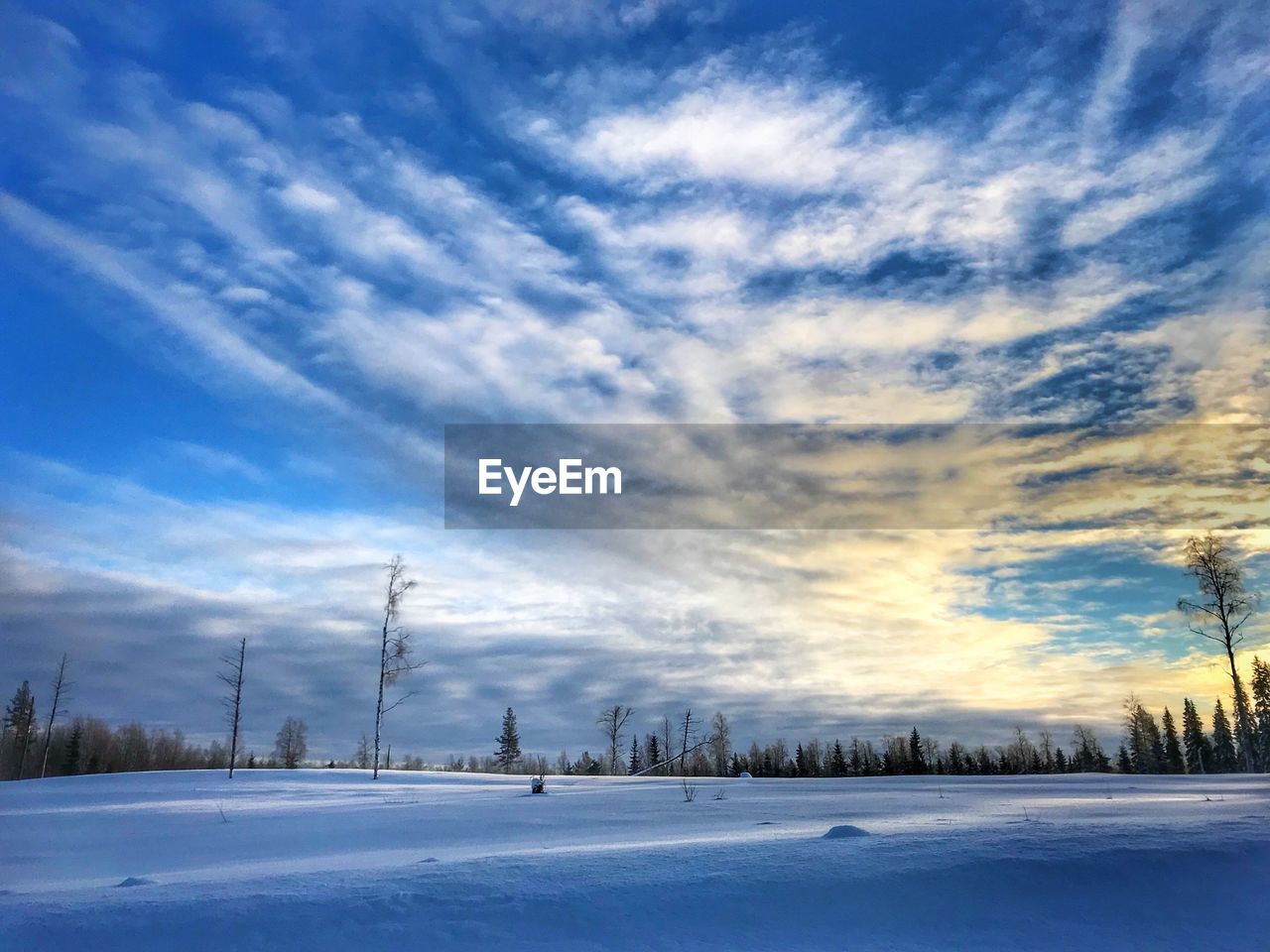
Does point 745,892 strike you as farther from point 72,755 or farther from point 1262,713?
point 72,755

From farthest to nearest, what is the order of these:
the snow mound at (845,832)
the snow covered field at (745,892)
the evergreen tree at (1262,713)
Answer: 1. the evergreen tree at (1262,713)
2. the snow mound at (845,832)
3. the snow covered field at (745,892)

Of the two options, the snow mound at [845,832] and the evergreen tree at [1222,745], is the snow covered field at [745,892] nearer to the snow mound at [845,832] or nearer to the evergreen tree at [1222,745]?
the snow mound at [845,832]

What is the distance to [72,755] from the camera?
275ft

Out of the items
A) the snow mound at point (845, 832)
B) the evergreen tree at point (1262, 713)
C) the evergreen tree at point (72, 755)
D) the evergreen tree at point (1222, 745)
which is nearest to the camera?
the snow mound at point (845, 832)

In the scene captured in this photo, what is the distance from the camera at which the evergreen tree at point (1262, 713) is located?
5084 centimetres

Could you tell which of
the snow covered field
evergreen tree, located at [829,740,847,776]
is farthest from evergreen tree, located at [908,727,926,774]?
the snow covered field

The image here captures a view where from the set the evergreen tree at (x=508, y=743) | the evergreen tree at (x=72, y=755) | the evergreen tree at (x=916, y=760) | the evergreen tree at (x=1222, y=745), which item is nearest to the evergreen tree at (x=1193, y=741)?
the evergreen tree at (x=1222, y=745)

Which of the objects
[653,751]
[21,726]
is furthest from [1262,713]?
[21,726]

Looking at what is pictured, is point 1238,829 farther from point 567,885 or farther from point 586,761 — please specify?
point 586,761

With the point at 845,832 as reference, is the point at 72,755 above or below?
below

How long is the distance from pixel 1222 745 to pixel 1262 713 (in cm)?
1585

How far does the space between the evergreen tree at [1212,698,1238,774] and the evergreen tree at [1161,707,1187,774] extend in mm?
4378

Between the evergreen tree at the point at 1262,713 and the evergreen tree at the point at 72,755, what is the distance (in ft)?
336

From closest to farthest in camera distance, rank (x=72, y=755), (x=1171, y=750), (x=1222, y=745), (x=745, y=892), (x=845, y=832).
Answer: (x=745, y=892)
(x=845, y=832)
(x=1222, y=745)
(x=1171, y=750)
(x=72, y=755)
